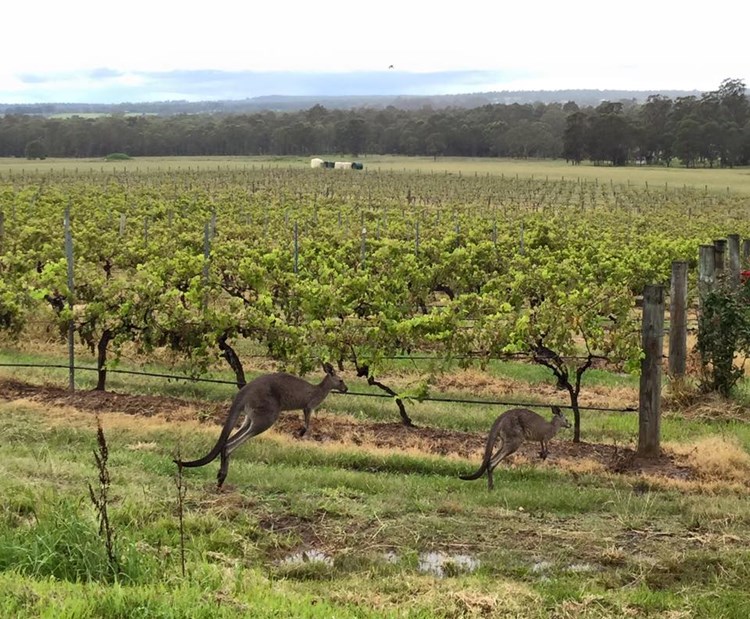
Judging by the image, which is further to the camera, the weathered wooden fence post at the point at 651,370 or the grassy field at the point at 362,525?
the weathered wooden fence post at the point at 651,370

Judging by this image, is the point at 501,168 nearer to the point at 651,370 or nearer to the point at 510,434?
the point at 651,370

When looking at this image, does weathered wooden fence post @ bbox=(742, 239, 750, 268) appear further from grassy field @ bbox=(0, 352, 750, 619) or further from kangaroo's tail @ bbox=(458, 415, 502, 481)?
kangaroo's tail @ bbox=(458, 415, 502, 481)

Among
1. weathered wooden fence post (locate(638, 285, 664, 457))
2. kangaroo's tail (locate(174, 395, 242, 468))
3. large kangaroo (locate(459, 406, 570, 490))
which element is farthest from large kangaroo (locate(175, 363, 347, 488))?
weathered wooden fence post (locate(638, 285, 664, 457))

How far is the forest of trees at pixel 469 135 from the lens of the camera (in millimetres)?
94750

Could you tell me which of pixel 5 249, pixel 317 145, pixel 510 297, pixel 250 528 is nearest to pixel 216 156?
pixel 317 145

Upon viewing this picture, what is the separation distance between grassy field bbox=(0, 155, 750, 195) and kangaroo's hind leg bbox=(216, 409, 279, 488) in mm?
65406

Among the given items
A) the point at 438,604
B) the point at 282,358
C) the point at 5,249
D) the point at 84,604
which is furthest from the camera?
the point at 5,249

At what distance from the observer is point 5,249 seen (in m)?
21.3

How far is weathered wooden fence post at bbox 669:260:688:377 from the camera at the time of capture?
11.9 metres

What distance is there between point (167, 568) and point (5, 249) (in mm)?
17593

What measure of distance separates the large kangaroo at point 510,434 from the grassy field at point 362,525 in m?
0.26

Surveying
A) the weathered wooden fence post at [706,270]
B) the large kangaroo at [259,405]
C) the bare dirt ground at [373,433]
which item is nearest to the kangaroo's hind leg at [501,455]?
the bare dirt ground at [373,433]

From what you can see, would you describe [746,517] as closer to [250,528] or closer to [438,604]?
[438,604]

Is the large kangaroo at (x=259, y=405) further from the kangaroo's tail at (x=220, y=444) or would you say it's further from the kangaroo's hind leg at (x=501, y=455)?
the kangaroo's hind leg at (x=501, y=455)
